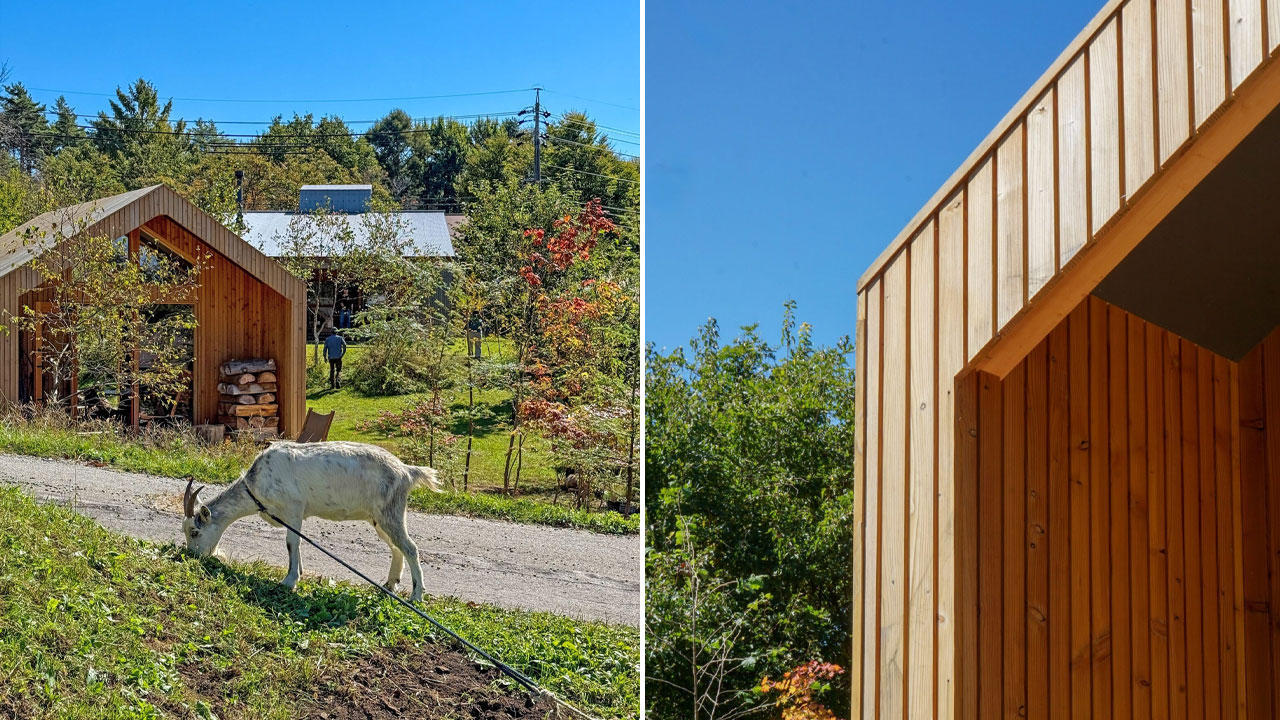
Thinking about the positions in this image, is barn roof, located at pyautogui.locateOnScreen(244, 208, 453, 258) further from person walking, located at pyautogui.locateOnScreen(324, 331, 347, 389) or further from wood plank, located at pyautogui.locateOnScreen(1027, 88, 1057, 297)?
wood plank, located at pyautogui.locateOnScreen(1027, 88, 1057, 297)

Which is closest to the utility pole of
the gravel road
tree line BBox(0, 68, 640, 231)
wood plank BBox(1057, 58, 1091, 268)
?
tree line BBox(0, 68, 640, 231)

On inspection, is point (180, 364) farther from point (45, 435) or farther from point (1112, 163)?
point (1112, 163)

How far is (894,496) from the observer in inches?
95.4

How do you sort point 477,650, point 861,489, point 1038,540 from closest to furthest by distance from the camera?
point 861,489 < point 1038,540 < point 477,650

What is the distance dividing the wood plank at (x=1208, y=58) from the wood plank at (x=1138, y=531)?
1.30m

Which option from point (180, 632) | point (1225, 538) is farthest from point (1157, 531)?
point (180, 632)

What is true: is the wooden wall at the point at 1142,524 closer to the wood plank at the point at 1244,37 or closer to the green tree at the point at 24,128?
the wood plank at the point at 1244,37

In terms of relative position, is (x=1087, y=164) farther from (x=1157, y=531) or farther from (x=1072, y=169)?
(x=1157, y=531)

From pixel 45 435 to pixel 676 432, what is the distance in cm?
476

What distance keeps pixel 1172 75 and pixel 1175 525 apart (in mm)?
1653

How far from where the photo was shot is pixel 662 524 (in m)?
8.26

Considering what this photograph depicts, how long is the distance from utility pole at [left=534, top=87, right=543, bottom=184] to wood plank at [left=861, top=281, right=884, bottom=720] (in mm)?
5925

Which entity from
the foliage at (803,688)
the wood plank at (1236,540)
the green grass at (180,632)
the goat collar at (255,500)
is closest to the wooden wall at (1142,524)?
the wood plank at (1236,540)

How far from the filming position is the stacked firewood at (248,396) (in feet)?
19.5
